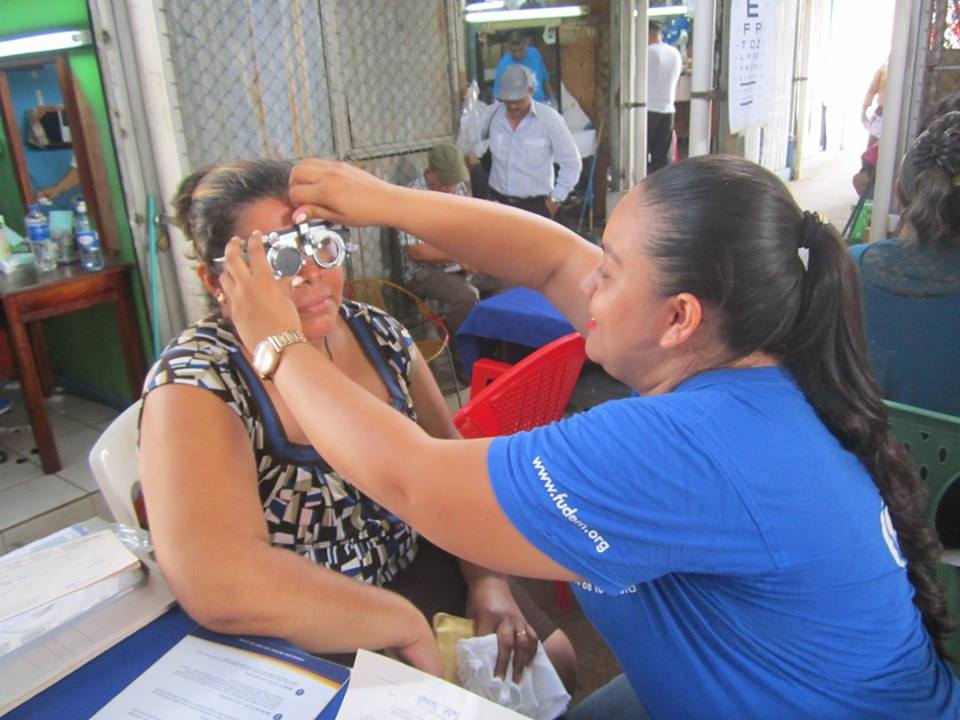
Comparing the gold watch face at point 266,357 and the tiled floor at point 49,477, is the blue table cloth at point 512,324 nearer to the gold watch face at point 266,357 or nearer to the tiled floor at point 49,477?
the tiled floor at point 49,477

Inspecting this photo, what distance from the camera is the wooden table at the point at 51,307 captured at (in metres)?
3.12

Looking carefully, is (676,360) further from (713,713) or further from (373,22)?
Answer: (373,22)

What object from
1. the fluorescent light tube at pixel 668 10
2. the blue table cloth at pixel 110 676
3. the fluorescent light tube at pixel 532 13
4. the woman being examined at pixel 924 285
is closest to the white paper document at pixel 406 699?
the blue table cloth at pixel 110 676

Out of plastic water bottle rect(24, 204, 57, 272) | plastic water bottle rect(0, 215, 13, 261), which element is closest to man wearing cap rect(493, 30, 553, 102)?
plastic water bottle rect(24, 204, 57, 272)

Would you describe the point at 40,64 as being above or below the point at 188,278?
above

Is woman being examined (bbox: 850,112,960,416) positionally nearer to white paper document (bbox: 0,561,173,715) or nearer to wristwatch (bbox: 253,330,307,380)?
wristwatch (bbox: 253,330,307,380)

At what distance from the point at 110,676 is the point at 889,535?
1010mm

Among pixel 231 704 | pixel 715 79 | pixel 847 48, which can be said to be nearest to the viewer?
pixel 231 704

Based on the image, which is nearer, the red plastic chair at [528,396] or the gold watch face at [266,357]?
the gold watch face at [266,357]

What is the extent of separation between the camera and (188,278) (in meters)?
3.36

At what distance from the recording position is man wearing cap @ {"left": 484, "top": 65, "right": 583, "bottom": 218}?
5.20 meters

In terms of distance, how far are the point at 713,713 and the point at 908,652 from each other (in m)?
0.26

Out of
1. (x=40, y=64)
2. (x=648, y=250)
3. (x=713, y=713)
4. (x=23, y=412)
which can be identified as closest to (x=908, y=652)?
(x=713, y=713)

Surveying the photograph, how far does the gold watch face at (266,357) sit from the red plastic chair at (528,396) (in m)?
0.87
